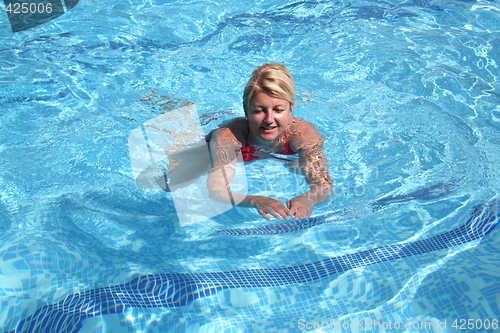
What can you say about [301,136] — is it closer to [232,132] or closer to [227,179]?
[232,132]

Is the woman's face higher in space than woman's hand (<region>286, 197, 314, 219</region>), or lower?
higher

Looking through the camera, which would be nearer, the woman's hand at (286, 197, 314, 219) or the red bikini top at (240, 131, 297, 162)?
the woman's hand at (286, 197, 314, 219)

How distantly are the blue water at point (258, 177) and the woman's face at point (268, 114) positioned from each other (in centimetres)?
52

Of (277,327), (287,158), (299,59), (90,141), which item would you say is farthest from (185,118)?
(277,327)

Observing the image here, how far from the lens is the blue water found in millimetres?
2473

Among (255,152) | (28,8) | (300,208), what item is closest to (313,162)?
(255,152)

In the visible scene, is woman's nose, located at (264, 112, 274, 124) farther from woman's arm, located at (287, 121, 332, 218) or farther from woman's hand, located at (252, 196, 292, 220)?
woman's hand, located at (252, 196, 292, 220)

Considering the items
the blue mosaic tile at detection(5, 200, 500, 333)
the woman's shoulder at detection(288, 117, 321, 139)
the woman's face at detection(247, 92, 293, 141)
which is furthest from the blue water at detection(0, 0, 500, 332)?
the woman's face at detection(247, 92, 293, 141)

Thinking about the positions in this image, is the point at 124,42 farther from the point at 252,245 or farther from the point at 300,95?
the point at 252,245

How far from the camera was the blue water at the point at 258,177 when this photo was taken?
2.47 meters

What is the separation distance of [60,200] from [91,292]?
1.18 metres

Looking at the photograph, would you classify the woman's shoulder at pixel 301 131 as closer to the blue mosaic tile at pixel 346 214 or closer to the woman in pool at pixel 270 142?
the woman in pool at pixel 270 142

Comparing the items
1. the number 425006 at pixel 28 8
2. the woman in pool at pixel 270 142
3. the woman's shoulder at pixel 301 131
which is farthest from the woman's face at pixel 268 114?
the number 425006 at pixel 28 8

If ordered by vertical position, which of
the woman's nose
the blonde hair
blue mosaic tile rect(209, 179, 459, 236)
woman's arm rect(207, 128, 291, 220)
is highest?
the blonde hair
